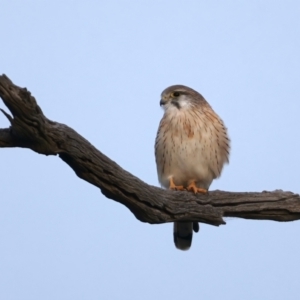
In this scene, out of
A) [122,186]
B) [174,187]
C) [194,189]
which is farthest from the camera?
[174,187]

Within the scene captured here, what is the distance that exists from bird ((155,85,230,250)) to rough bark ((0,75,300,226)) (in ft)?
1.97

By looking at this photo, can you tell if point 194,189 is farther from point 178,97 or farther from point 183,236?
point 178,97

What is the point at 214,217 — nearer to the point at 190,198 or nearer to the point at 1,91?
the point at 190,198

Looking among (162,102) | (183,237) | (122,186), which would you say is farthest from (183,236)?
(122,186)

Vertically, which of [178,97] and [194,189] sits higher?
[178,97]

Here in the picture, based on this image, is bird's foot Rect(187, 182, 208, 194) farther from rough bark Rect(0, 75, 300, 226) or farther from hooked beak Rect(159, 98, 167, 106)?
hooked beak Rect(159, 98, 167, 106)

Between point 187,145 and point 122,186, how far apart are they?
5.28ft

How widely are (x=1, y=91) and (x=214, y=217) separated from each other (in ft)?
7.02

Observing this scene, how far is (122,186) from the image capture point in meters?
4.25

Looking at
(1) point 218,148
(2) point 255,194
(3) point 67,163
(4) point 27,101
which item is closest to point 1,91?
(4) point 27,101

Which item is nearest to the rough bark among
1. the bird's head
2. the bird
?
the bird

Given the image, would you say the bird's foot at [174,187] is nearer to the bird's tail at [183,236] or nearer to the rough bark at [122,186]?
the bird's tail at [183,236]

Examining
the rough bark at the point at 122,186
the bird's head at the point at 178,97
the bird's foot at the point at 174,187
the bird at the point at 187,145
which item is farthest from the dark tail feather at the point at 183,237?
the bird's head at the point at 178,97

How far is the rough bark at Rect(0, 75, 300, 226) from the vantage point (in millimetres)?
3668
